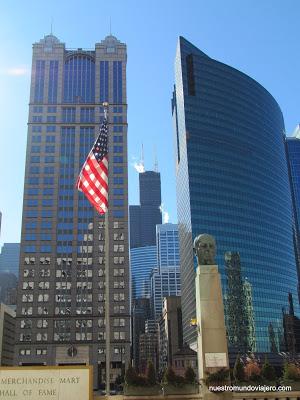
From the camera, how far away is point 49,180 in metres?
140

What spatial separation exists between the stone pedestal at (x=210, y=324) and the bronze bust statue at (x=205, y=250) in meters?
0.70

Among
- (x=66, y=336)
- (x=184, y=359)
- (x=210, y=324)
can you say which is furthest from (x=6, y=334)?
(x=210, y=324)

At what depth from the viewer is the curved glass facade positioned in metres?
158

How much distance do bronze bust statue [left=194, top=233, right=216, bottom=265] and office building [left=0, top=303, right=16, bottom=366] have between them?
393 feet

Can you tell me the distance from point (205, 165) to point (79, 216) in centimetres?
5119

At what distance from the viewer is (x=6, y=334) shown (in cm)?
15425

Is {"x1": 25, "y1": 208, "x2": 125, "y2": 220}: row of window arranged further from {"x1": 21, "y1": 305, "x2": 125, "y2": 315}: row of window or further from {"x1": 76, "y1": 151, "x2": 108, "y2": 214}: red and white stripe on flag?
{"x1": 76, "y1": 151, "x2": 108, "y2": 214}: red and white stripe on flag

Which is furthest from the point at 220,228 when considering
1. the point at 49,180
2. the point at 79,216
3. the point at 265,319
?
the point at 49,180

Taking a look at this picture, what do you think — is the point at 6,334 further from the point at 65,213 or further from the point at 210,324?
the point at 210,324

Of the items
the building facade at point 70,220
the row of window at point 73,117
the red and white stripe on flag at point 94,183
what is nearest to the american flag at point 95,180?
the red and white stripe on flag at point 94,183

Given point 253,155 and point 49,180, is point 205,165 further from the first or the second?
point 49,180

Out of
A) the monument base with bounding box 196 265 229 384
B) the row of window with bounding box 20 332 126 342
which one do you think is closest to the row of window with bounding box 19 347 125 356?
the row of window with bounding box 20 332 126 342

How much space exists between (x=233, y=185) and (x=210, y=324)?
453ft

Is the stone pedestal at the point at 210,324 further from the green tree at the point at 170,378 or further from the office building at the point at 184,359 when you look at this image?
the office building at the point at 184,359
